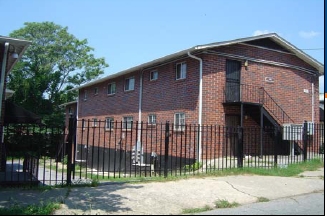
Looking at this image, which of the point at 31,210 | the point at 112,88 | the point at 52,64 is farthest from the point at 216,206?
the point at 52,64

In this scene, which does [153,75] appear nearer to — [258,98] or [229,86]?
[229,86]

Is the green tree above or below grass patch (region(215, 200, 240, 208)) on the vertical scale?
above

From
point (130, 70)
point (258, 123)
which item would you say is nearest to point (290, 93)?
point (258, 123)

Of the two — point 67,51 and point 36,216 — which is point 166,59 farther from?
point 67,51

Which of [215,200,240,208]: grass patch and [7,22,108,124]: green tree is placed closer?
[215,200,240,208]: grass patch

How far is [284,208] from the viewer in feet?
21.6

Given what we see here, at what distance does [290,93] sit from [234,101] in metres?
4.71

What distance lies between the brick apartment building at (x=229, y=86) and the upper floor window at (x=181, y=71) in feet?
0.16

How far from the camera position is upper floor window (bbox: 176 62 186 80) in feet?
52.7

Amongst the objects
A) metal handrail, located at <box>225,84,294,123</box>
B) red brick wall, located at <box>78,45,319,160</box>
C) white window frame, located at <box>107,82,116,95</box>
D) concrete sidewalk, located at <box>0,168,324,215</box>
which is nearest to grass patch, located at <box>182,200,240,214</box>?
concrete sidewalk, located at <box>0,168,324,215</box>

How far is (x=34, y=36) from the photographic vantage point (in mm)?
42656

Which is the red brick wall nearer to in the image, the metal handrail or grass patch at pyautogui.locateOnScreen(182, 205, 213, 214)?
the metal handrail

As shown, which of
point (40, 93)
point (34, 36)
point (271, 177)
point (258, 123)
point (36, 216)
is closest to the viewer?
point (36, 216)

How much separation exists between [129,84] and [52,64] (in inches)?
941
